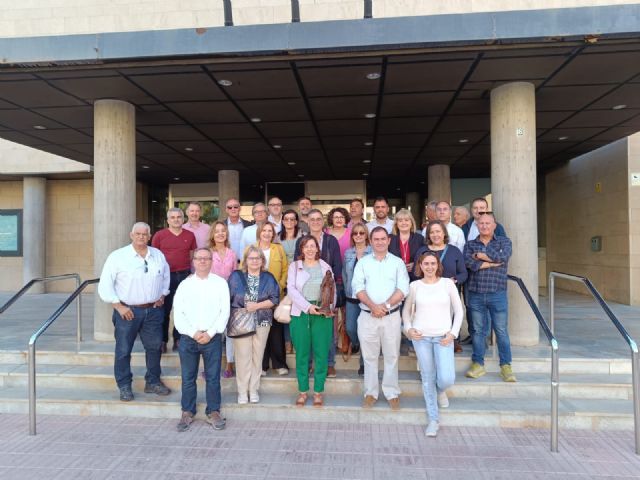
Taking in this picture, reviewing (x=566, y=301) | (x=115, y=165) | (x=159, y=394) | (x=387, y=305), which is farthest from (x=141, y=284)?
(x=566, y=301)

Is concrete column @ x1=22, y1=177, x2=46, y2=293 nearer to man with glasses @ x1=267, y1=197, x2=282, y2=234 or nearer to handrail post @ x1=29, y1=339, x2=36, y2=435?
handrail post @ x1=29, y1=339, x2=36, y2=435

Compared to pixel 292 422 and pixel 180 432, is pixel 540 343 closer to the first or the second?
pixel 292 422

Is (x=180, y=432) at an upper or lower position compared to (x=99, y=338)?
lower

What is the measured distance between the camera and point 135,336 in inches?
174

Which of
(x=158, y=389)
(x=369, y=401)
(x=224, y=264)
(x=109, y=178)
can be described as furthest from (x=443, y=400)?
(x=109, y=178)

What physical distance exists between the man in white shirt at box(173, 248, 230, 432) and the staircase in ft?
0.94

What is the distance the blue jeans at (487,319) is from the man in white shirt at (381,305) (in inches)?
40.5

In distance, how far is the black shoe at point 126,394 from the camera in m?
4.45

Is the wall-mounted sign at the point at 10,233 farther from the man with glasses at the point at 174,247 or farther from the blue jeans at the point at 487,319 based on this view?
the blue jeans at the point at 487,319

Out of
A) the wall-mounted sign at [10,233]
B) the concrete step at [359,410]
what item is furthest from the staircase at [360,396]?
the wall-mounted sign at [10,233]

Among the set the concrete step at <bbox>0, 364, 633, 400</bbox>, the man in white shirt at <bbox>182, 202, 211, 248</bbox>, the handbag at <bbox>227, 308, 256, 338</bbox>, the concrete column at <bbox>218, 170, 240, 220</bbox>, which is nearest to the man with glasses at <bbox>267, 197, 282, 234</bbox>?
the man in white shirt at <bbox>182, 202, 211, 248</bbox>

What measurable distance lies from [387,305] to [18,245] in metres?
13.4

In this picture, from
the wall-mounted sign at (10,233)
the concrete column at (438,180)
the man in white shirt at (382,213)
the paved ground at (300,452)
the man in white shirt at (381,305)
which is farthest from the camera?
the wall-mounted sign at (10,233)

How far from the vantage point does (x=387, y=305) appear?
402 cm
